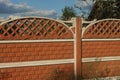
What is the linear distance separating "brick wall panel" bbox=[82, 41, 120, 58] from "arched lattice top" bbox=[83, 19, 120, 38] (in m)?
0.24

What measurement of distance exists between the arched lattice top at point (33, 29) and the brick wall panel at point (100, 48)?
0.76 m

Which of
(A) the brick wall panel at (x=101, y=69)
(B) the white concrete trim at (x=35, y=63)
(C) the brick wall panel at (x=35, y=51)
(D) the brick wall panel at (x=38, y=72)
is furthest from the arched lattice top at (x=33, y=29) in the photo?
(A) the brick wall panel at (x=101, y=69)

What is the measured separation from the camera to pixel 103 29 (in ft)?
37.2

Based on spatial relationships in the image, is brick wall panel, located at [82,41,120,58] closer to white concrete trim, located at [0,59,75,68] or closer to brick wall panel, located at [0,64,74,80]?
white concrete trim, located at [0,59,75,68]

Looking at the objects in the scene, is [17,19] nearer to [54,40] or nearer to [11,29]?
[11,29]

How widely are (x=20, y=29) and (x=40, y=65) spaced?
1243 mm

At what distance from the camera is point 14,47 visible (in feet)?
30.3

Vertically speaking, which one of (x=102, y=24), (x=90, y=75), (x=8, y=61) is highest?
(x=102, y=24)

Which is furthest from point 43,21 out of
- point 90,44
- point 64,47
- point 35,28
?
point 90,44

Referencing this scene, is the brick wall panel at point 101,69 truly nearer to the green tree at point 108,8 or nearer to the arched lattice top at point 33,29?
the arched lattice top at point 33,29

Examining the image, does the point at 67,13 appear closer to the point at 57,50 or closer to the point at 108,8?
the point at 108,8

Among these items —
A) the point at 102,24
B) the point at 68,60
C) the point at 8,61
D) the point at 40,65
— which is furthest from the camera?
the point at 102,24

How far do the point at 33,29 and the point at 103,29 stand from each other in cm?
282

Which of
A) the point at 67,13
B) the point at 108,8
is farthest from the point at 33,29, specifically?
the point at 67,13
